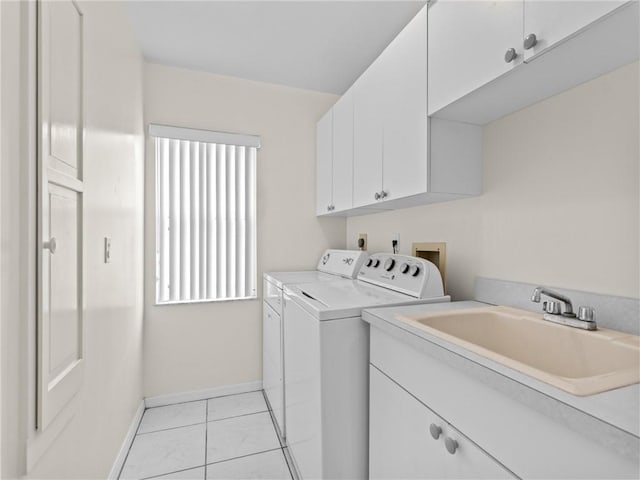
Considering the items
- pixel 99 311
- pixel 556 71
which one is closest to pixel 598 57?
pixel 556 71

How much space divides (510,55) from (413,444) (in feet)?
4.18

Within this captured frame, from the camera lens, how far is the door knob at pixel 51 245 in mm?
802

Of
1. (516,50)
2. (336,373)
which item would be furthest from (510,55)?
(336,373)

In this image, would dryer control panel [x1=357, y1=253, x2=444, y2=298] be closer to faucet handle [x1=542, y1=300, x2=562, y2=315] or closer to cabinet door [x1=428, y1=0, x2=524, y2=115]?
faucet handle [x1=542, y1=300, x2=562, y2=315]

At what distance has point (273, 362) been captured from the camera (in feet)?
7.04

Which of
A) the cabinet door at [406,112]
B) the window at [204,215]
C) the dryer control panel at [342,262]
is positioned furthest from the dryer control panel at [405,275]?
the window at [204,215]

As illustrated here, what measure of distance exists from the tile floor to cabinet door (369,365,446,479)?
0.76 m

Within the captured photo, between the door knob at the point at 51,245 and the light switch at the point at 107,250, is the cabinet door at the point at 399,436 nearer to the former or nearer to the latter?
the door knob at the point at 51,245

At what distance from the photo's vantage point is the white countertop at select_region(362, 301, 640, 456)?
490mm

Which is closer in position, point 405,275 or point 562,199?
point 562,199

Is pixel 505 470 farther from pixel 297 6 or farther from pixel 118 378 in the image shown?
pixel 297 6

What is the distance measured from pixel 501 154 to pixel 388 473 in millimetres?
1402

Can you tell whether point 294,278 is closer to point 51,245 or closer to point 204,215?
point 204,215

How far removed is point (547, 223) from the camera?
1198 mm
